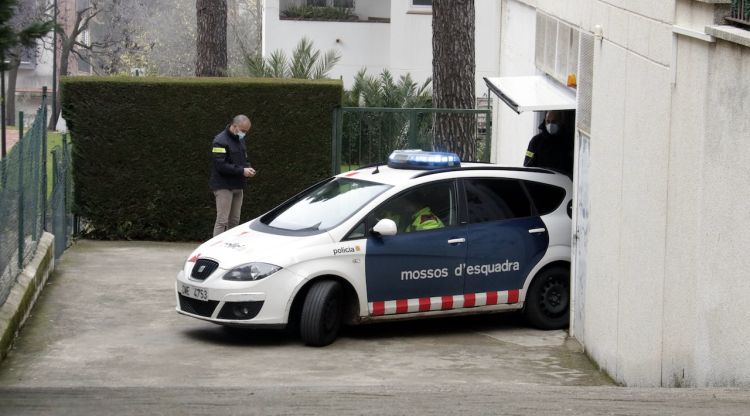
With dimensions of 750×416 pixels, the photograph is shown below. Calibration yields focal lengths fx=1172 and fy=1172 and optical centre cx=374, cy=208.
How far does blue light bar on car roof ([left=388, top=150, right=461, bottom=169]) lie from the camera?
11516 mm

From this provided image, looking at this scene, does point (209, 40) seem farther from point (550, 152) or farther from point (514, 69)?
point (550, 152)

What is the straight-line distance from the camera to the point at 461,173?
11.3 m

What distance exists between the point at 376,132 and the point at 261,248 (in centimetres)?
719

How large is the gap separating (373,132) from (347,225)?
6898 mm

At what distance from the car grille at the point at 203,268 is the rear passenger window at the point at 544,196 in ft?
10.4

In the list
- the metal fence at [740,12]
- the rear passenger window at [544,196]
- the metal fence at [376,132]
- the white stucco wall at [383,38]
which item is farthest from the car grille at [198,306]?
the white stucco wall at [383,38]

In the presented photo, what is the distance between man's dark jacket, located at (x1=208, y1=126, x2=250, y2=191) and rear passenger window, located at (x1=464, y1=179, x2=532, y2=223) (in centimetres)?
474

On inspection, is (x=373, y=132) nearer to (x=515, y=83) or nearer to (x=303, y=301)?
(x=515, y=83)

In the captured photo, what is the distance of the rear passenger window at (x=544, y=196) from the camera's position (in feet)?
37.8

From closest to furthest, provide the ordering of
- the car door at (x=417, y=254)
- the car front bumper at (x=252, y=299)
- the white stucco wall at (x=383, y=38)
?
the car front bumper at (x=252, y=299) < the car door at (x=417, y=254) < the white stucco wall at (x=383, y=38)

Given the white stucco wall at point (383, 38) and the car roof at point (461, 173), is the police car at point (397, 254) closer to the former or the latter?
the car roof at point (461, 173)

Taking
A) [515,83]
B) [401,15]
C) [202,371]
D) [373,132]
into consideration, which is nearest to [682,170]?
[202,371]

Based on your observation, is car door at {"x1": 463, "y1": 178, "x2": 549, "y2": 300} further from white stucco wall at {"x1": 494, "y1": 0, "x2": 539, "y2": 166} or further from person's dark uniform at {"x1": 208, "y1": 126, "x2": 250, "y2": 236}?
person's dark uniform at {"x1": 208, "y1": 126, "x2": 250, "y2": 236}

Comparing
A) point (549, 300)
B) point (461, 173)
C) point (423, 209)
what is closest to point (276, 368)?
point (423, 209)
